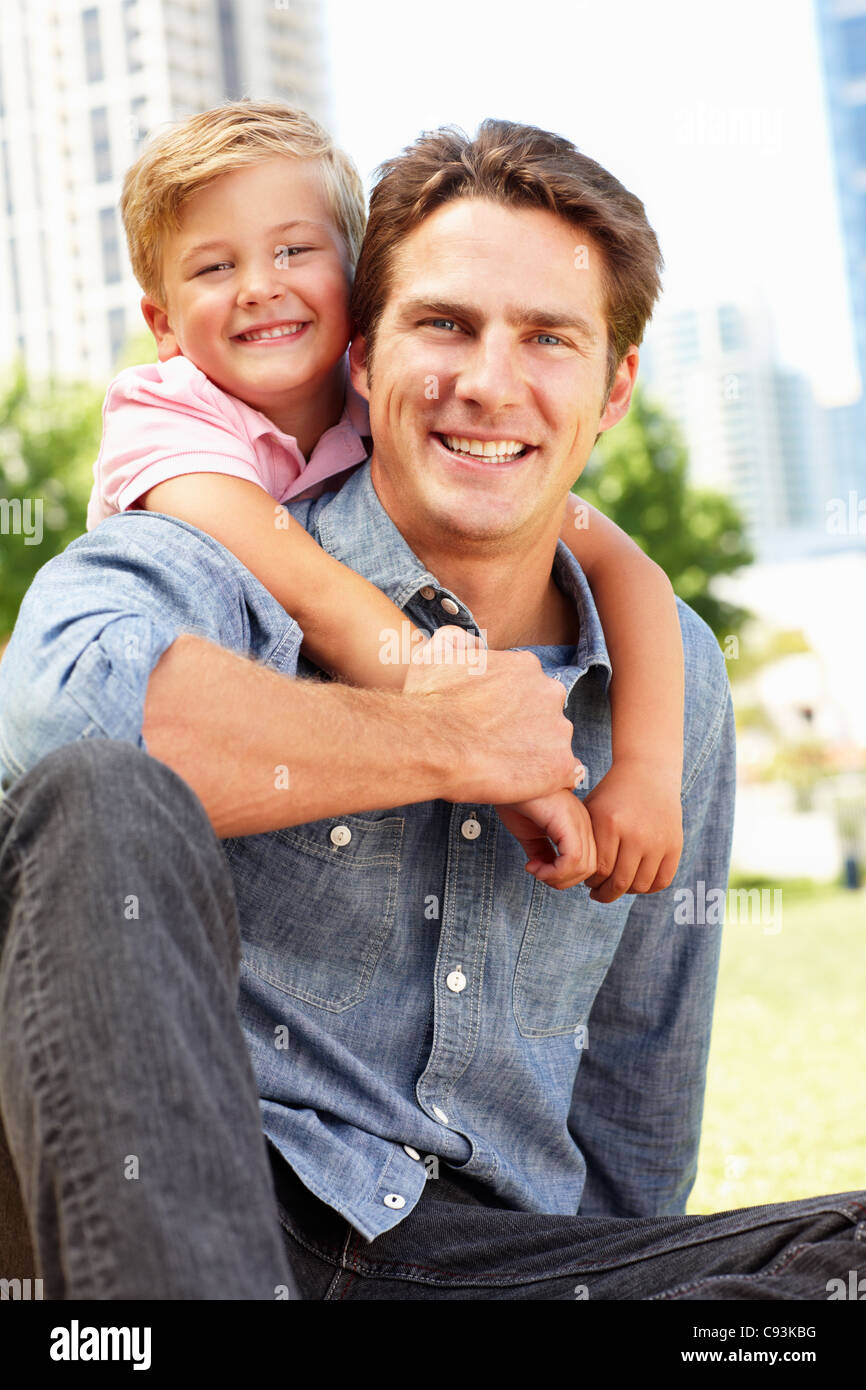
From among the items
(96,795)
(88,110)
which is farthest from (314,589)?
(88,110)

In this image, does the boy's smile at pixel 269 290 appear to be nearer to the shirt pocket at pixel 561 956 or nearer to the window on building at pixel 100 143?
the shirt pocket at pixel 561 956

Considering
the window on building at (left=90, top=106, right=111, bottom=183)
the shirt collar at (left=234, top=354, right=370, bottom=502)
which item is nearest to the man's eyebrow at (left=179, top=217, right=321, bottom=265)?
the shirt collar at (left=234, top=354, right=370, bottom=502)

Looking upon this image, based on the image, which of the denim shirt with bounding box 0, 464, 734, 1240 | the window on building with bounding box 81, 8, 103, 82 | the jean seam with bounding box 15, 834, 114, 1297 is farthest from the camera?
the window on building with bounding box 81, 8, 103, 82

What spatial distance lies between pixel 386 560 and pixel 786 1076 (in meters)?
4.31

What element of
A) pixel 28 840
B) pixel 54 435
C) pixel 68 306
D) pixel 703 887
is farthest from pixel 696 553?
pixel 68 306

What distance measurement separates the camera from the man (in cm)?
127

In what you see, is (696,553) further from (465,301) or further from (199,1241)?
(199,1241)

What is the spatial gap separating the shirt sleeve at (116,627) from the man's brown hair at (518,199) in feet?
2.11

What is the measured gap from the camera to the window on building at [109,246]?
3130 inches

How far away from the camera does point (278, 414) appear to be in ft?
9.09

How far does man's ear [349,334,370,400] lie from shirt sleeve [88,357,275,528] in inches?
8.8

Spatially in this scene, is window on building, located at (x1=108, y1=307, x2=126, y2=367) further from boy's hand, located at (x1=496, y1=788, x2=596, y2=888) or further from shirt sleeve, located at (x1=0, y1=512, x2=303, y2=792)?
boy's hand, located at (x1=496, y1=788, x2=596, y2=888)

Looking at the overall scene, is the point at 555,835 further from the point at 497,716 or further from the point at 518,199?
the point at 518,199
